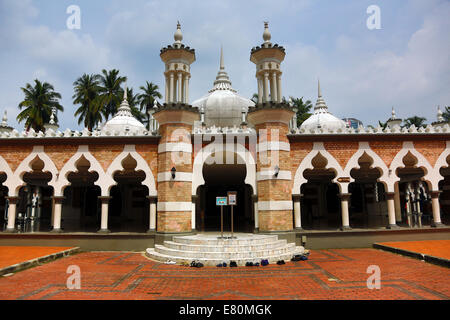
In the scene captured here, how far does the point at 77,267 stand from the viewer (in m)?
10.1

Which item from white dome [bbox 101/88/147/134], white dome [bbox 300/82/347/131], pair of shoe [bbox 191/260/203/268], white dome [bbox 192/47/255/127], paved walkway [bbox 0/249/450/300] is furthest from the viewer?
white dome [bbox 300/82/347/131]

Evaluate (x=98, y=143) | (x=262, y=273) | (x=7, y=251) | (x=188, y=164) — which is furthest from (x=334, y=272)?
(x=7, y=251)

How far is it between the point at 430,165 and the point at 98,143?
640 inches

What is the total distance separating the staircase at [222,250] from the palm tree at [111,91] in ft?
94.1

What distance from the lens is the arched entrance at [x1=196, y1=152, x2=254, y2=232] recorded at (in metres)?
16.1

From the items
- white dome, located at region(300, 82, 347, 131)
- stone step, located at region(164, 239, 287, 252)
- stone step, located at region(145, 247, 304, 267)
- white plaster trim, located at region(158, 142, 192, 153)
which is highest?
white dome, located at region(300, 82, 347, 131)

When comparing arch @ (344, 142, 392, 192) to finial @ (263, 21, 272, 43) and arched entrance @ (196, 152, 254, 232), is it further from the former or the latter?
finial @ (263, 21, 272, 43)

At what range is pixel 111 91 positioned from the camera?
122 feet

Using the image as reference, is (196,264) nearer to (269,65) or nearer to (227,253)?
(227,253)

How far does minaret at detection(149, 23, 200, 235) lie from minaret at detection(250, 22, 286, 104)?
3293 mm

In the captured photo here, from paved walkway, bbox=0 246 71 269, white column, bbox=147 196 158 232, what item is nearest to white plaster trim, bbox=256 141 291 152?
white column, bbox=147 196 158 232

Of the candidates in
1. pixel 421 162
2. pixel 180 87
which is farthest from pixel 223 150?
pixel 421 162

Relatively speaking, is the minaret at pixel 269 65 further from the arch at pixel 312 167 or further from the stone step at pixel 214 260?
the stone step at pixel 214 260
